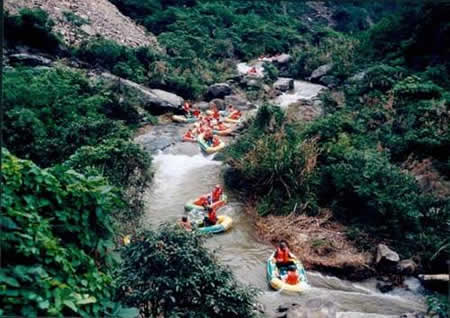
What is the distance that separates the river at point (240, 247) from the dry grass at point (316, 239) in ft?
0.52

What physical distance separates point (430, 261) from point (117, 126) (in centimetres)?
459

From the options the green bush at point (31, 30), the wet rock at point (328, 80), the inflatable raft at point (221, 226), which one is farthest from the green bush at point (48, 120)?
the wet rock at point (328, 80)

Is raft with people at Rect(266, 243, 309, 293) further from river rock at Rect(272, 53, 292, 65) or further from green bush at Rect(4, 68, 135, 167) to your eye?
river rock at Rect(272, 53, 292, 65)

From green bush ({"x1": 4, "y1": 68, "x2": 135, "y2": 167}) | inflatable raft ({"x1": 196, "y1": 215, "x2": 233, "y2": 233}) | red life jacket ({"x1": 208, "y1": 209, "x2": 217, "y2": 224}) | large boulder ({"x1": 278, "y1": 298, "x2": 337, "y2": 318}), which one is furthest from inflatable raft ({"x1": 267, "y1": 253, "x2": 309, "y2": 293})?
green bush ({"x1": 4, "y1": 68, "x2": 135, "y2": 167})

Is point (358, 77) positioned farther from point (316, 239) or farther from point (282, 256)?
point (282, 256)

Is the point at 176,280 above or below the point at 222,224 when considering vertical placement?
above

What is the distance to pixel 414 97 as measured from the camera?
27.6 feet

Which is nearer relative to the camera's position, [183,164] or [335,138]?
[335,138]

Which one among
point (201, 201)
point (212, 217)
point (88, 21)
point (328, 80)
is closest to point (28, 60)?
point (88, 21)

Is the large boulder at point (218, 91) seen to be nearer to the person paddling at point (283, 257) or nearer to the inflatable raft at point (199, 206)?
the inflatable raft at point (199, 206)

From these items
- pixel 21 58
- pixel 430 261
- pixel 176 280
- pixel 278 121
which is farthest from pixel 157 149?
pixel 176 280

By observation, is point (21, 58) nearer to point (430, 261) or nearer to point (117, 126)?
point (117, 126)

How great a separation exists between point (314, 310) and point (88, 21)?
11.5m

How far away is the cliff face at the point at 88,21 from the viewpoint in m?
11.9
